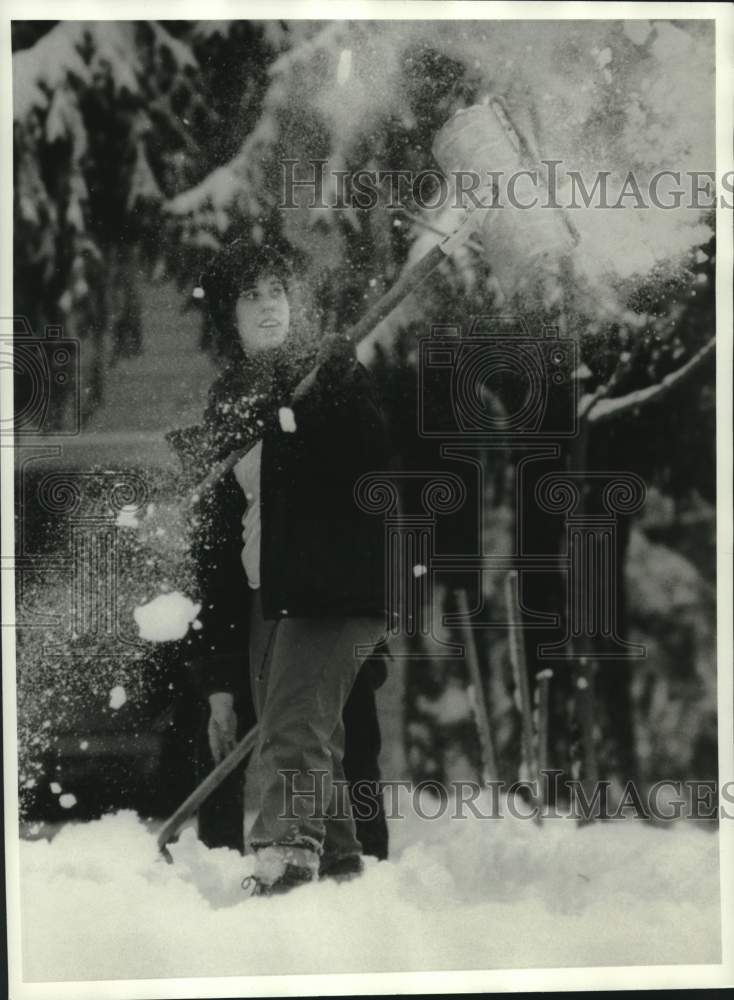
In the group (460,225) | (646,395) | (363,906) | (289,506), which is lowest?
(363,906)

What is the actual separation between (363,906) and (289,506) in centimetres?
67

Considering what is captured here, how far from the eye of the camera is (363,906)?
1.60m

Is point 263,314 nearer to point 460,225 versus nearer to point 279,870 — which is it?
point 460,225

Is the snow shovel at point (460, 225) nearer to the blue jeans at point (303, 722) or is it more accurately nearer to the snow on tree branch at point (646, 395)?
the blue jeans at point (303, 722)

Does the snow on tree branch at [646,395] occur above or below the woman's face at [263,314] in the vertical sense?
below

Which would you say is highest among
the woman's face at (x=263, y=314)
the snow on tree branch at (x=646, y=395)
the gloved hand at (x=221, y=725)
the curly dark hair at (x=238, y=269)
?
the curly dark hair at (x=238, y=269)

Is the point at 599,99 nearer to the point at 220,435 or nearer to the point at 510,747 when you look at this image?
the point at 220,435

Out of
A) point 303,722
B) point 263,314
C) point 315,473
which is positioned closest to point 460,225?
point 263,314

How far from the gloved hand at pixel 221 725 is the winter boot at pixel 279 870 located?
0.17 metres

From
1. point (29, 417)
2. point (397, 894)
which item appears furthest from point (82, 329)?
point (397, 894)

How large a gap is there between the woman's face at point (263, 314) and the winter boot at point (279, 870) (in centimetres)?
82

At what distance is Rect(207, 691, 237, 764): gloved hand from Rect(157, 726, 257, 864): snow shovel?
0.04 ft

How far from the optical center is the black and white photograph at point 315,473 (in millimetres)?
1591

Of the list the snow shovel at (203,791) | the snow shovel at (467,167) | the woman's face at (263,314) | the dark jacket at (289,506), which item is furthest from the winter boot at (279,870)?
the woman's face at (263,314)
